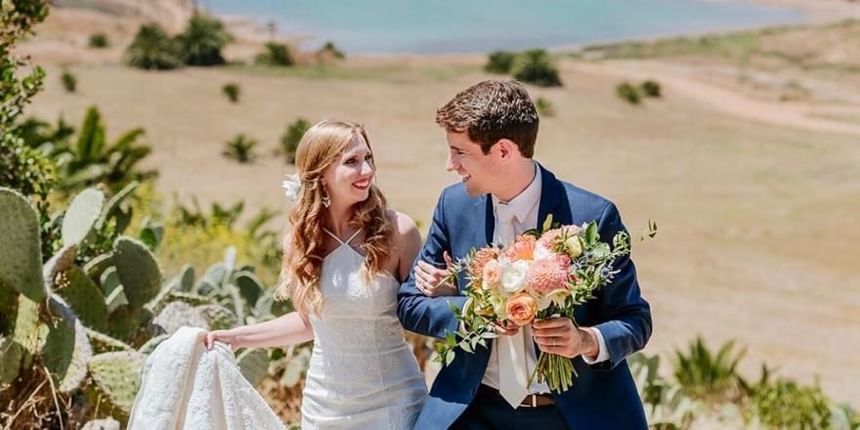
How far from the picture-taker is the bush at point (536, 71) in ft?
110

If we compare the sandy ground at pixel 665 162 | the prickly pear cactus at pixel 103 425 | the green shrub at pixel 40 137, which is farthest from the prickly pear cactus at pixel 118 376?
the sandy ground at pixel 665 162

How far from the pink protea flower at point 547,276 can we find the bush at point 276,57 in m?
33.7

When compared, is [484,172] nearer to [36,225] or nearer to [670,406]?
[36,225]

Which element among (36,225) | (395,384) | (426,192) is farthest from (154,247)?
(426,192)

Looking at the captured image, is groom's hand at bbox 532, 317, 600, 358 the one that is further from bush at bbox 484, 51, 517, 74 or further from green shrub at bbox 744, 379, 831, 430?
bush at bbox 484, 51, 517, 74

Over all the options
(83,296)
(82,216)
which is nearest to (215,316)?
(83,296)

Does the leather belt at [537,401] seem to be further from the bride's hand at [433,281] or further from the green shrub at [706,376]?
the green shrub at [706,376]

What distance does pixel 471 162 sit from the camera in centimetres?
293

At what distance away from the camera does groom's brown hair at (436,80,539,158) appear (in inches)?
113

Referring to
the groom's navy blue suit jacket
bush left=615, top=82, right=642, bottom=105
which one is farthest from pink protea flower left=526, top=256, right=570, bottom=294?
bush left=615, top=82, right=642, bottom=105

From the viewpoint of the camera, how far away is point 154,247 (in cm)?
636

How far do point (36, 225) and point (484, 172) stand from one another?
221 centimetres

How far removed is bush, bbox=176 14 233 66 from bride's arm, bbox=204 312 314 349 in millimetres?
31762

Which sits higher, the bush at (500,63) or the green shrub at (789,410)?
the green shrub at (789,410)
